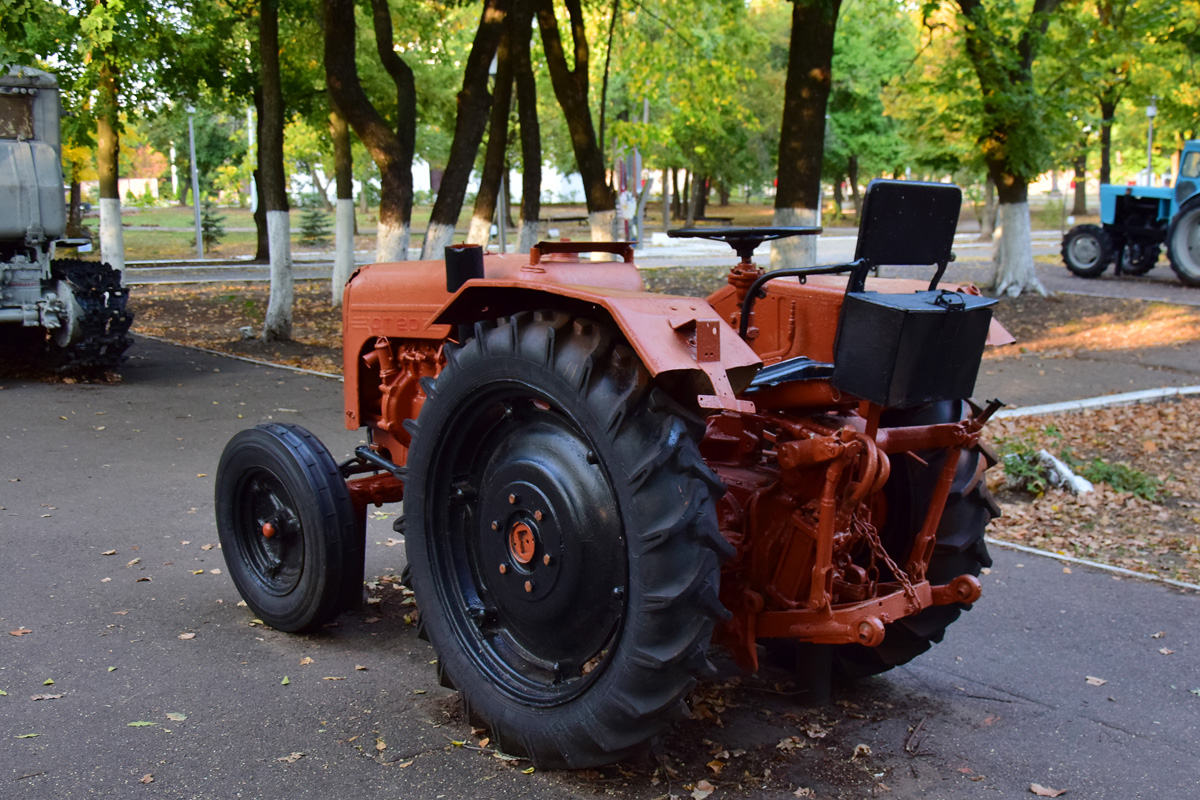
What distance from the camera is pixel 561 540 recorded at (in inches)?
135

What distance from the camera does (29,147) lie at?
11.8 m

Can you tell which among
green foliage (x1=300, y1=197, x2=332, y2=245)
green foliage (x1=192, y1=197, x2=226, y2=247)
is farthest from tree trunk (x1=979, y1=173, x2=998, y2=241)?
green foliage (x1=192, y1=197, x2=226, y2=247)

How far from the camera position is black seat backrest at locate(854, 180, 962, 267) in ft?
10.4

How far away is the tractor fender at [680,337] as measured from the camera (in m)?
3.03

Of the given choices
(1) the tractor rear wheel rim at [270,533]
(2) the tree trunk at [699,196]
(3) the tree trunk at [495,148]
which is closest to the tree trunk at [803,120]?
(3) the tree trunk at [495,148]

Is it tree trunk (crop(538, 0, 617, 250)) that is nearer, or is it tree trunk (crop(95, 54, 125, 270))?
tree trunk (crop(538, 0, 617, 250))

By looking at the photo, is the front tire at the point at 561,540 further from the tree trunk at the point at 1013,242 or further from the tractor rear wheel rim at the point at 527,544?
the tree trunk at the point at 1013,242

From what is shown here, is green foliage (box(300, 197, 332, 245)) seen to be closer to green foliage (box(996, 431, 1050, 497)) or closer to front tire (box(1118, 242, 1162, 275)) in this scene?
front tire (box(1118, 242, 1162, 275))

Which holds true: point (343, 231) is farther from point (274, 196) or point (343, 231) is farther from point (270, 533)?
point (270, 533)

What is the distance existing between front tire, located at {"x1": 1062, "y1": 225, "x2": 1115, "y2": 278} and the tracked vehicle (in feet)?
62.6

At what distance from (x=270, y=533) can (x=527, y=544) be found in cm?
172

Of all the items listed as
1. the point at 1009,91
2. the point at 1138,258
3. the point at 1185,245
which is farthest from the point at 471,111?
the point at 1138,258

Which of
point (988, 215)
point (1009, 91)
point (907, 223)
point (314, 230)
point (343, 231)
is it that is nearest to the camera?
point (907, 223)

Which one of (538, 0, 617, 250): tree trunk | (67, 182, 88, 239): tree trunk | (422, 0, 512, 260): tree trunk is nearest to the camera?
(422, 0, 512, 260): tree trunk
